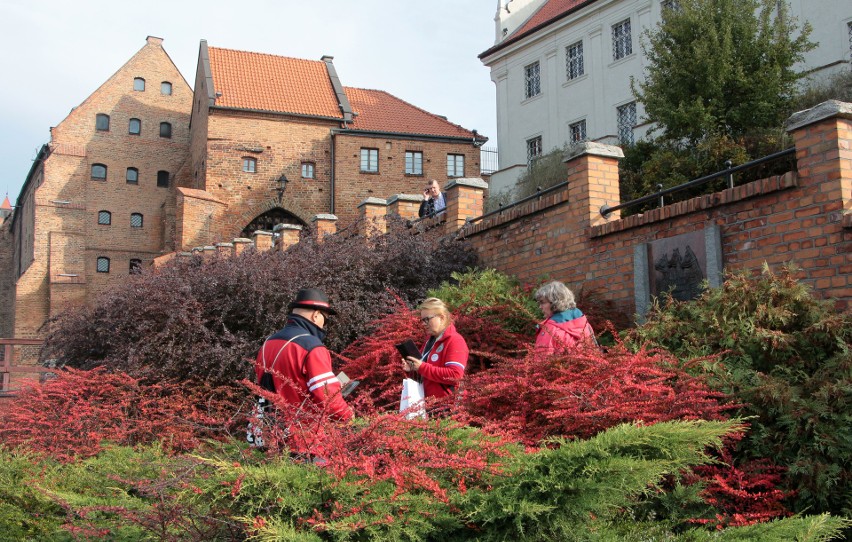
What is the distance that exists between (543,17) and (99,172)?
988 inches

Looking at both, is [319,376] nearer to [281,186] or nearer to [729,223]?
[729,223]

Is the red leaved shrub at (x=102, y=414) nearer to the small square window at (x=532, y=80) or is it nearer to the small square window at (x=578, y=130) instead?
the small square window at (x=578, y=130)

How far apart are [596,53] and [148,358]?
24.5 m

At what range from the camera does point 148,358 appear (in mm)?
9992

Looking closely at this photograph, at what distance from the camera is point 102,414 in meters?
8.30

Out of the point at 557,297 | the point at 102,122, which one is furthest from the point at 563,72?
the point at 557,297

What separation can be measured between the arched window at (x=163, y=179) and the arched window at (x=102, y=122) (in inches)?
143

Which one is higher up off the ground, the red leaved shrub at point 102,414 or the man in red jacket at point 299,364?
the man in red jacket at point 299,364

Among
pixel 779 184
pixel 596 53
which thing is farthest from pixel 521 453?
pixel 596 53

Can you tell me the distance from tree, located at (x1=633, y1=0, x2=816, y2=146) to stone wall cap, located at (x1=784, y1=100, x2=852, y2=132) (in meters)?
11.4

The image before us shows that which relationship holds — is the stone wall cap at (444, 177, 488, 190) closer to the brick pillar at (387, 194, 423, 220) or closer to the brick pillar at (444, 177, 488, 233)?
the brick pillar at (444, 177, 488, 233)

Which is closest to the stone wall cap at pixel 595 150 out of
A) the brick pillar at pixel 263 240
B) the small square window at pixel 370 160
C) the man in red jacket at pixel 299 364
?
the man in red jacket at pixel 299 364

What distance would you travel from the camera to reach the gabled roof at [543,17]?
31.2 meters

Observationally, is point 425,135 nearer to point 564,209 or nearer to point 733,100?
point 733,100
